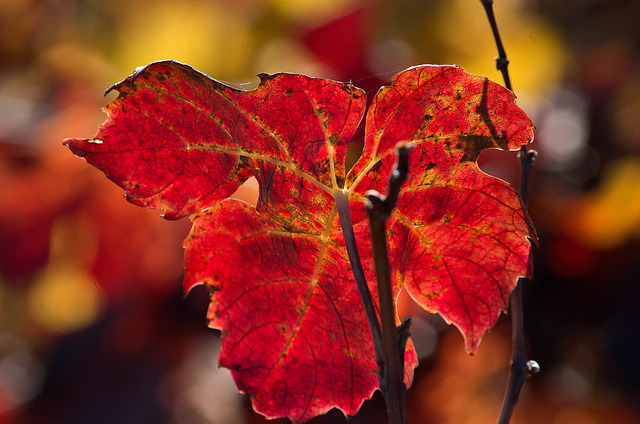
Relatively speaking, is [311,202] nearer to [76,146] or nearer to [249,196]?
[76,146]

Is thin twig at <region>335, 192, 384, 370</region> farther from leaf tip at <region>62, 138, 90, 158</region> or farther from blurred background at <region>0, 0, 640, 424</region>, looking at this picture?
blurred background at <region>0, 0, 640, 424</region>

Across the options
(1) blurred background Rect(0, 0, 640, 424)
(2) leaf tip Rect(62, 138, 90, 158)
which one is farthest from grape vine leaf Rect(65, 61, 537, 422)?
(1) blurred background Rect(0, 0, 640, 424)

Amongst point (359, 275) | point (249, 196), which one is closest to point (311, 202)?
point (359, 275)

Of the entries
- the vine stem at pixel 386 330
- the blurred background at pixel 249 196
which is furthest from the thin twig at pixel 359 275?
the blurred background at pixel 249 196

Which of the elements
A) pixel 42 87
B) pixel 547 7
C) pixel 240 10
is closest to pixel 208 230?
pixel 42 87

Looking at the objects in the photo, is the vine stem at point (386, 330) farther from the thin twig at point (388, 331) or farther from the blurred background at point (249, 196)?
the blurred background at point (249, 196)

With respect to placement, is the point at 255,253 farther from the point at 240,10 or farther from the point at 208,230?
the point at 240,10
